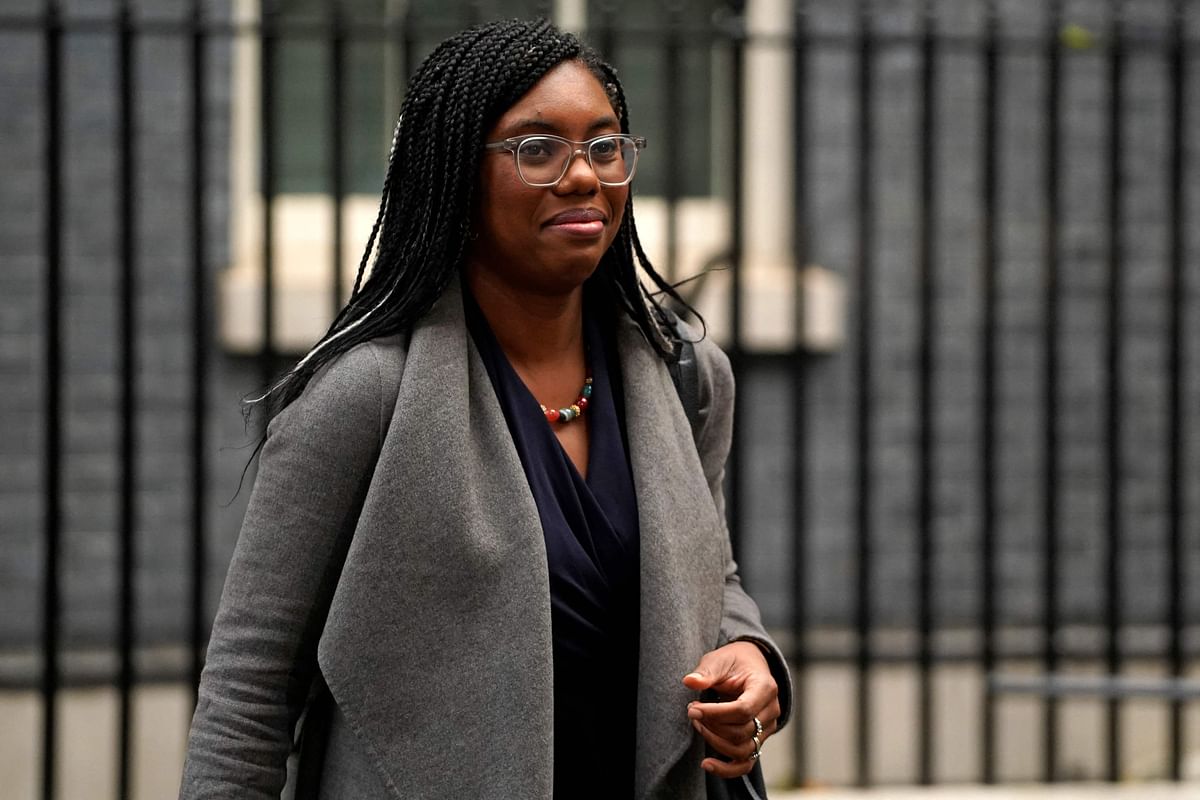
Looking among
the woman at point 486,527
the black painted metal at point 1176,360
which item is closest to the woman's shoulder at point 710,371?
the woman at point 486,527

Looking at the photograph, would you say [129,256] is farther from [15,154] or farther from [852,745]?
[852,745]

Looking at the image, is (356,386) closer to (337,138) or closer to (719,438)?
(719,438)

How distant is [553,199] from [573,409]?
0.88 feet

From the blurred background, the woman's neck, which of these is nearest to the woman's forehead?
the woman's neck

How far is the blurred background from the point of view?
16.7 feet

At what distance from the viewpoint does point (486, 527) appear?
1788 mm

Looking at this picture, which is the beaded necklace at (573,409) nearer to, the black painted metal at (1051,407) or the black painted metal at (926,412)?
the black painted metal at (926,412)

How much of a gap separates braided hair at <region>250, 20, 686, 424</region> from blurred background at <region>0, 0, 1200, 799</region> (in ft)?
9.64

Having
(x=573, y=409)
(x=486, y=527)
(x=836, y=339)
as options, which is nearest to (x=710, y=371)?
(x=573, y=409)

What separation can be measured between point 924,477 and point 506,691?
3242 mm

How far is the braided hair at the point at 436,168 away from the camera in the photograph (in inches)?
73.2

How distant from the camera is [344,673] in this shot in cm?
178

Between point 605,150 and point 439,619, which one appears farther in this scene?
point 605,150

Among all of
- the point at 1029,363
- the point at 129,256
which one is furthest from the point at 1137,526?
the point at 129,256
